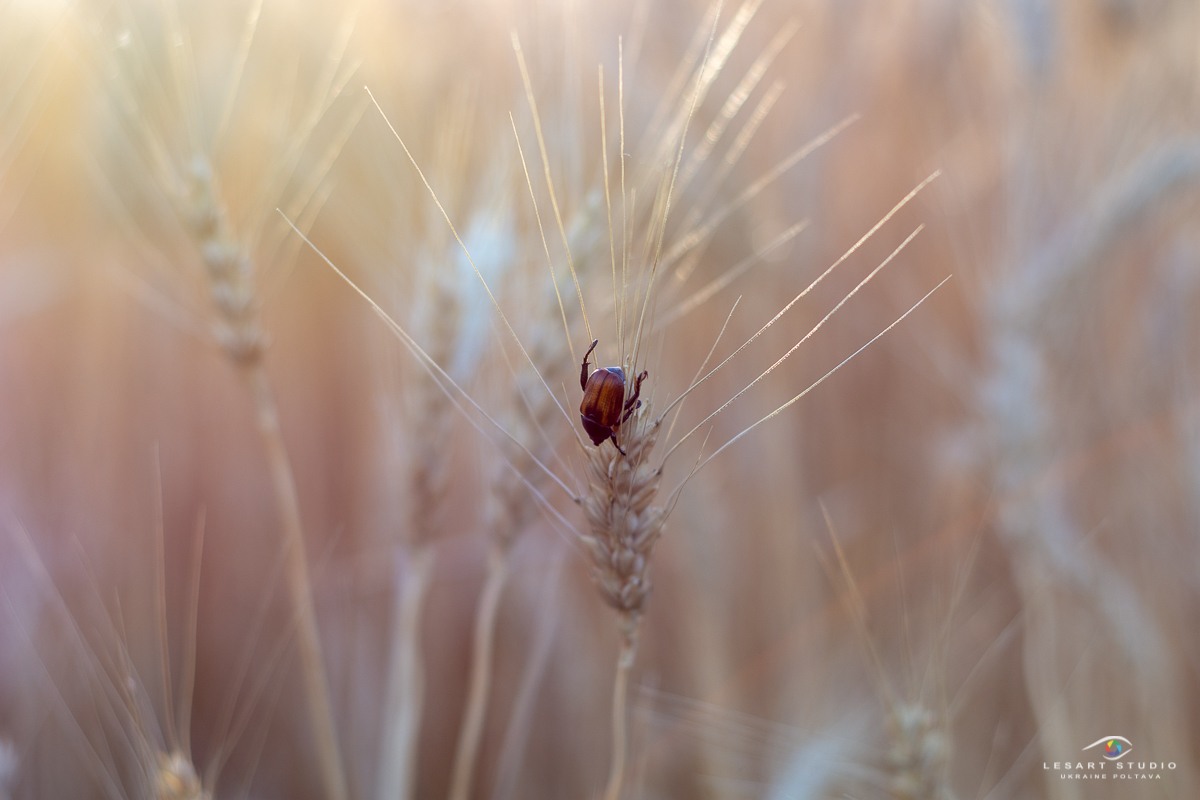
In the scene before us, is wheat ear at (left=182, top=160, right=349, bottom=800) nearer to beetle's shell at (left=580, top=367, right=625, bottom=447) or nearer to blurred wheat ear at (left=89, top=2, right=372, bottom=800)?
blurred wheat ear at (left=89, top=2, right=372, bottom=800)

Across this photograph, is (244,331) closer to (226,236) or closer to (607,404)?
(226,236)

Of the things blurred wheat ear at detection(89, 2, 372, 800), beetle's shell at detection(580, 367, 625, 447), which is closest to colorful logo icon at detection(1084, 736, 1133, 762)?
beetle's shell at detection(580, 367, 625, 447)

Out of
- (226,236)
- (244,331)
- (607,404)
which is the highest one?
(226,236)

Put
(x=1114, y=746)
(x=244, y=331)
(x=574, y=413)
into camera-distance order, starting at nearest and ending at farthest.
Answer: (x=574, y=413)
(x=244, y=331)
(x=1114, y=746)

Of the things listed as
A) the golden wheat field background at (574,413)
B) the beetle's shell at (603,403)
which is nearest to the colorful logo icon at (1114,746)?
the golden wheat field background at (574,413)

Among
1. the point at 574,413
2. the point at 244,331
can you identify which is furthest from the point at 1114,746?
the point at 244,331

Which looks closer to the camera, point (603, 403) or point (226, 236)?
point (603, 403)

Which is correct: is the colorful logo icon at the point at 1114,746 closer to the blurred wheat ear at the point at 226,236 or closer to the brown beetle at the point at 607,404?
the brown beetle at the point at 607,404
